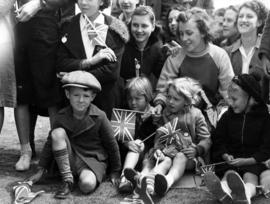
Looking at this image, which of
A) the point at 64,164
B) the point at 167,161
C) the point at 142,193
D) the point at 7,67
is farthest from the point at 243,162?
the point at 7,67

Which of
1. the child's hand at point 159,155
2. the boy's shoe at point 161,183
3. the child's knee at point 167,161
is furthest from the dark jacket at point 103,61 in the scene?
the boy's shoe at point 161,183

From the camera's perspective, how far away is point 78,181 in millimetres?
4203

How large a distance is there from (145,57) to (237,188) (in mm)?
1931

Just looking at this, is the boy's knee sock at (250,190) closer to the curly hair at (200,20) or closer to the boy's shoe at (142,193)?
the boy's shoe at (142,193)

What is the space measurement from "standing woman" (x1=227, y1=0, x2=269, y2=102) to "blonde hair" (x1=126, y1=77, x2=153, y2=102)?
0.95m

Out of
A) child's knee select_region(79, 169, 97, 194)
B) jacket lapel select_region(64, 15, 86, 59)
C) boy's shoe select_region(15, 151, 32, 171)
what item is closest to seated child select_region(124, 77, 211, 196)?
child's knee select_region(79, 169, 97, 194)

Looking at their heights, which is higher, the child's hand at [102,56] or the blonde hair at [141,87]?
the child's hand at [102,56]

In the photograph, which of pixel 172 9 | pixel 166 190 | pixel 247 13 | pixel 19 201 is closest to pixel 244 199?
pixel 166 190

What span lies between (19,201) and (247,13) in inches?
116

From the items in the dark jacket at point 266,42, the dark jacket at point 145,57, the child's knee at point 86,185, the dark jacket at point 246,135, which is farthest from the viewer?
the dark jacket at point 145,57

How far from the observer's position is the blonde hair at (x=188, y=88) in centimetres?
448

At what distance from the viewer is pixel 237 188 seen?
376 cm

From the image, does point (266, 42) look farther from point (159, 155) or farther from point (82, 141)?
point (82, 141)

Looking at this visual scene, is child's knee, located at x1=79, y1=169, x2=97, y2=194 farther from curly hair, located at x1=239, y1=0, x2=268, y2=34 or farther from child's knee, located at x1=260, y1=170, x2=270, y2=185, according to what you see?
curly hair, located at x1=239, y1=0, x2=268, y2=34
